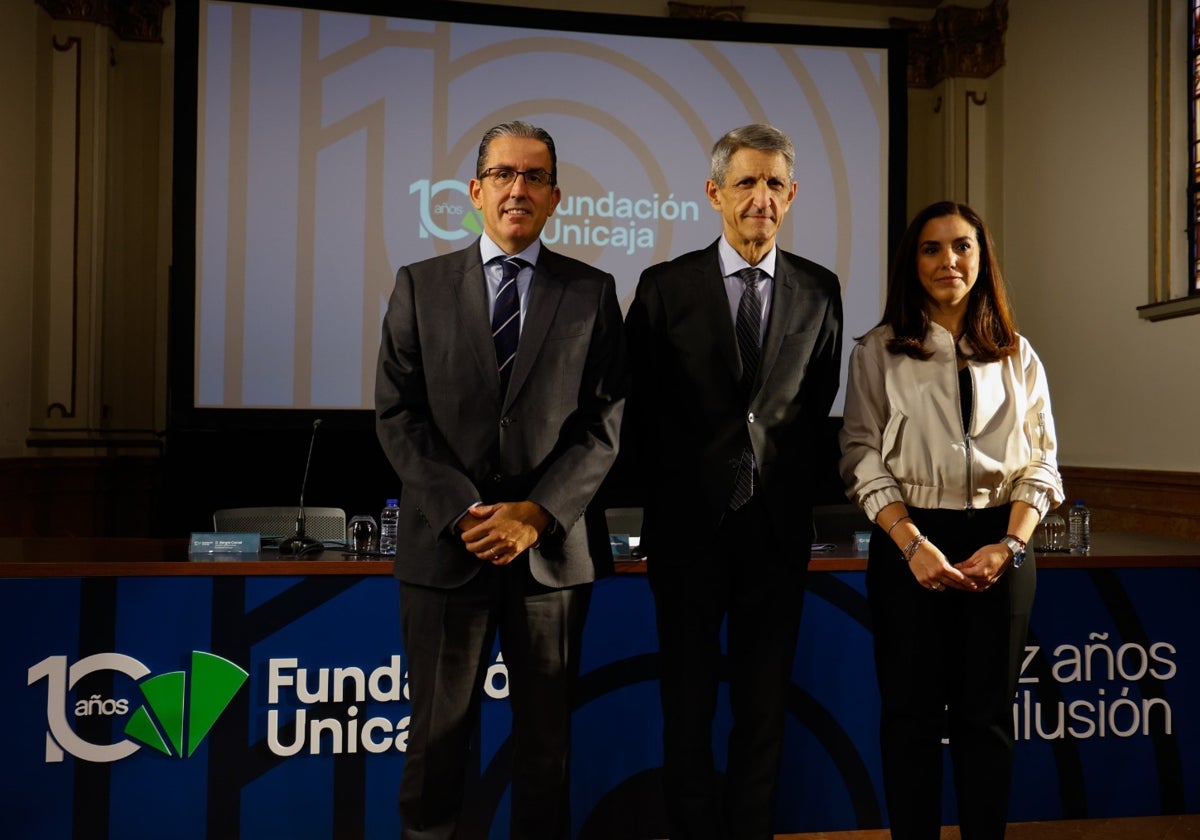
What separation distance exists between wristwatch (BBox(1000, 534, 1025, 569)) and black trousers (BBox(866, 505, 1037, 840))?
0.02 metres

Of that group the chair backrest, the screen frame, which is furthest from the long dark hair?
the screen frame

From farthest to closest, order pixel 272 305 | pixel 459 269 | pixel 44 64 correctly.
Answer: pixel 44 64, pixel 272 305, pixel 459 269

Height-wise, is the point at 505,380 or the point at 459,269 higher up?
the point at 459,269

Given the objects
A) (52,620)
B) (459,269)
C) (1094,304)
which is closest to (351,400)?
(52,620)

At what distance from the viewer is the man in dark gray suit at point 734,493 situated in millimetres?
1844

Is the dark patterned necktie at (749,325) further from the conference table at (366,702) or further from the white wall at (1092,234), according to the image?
the white wall at (1092,234)

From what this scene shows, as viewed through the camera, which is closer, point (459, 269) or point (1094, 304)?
point (459, 269)

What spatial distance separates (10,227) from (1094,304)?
20.4 feet

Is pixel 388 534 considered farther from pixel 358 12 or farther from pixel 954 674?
pixel 358 12

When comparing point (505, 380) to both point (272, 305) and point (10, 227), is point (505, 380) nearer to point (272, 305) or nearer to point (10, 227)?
point (272, 305)

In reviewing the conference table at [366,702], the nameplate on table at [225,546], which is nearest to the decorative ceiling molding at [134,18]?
the conference table at [366,702]

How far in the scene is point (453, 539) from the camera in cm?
170

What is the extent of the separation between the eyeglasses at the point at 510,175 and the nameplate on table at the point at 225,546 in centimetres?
134

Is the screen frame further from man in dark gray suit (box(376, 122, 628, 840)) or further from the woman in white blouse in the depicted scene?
the woman in white blouse
